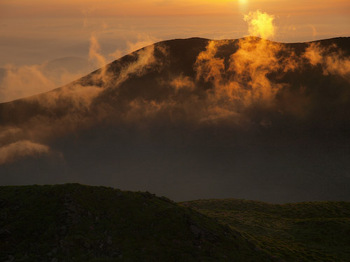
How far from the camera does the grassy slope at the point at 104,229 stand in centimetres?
4409

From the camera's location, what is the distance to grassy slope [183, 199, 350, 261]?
2414 inches

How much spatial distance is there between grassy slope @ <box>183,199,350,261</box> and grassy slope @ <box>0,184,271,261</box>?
39.5 ft

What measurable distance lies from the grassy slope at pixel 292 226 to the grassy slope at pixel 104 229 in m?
12.0

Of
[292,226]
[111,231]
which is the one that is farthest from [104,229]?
[292,226]

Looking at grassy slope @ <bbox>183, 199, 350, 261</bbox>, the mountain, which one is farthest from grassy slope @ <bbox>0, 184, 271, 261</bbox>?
grassy slope @ <bbox>183, 199, 350, 261</bbox>

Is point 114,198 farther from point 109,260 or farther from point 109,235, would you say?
point 109,260

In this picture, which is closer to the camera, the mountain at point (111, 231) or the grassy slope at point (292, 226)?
the mountain at point (111, 231)

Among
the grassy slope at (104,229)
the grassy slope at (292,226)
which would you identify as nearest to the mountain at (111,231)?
the grassy slope at (104,229)

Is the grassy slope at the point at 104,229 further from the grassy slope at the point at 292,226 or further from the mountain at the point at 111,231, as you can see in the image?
the grassy slope at the point at 292,226

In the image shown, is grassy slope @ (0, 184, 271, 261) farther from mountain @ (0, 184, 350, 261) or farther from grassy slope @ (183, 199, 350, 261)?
grassy slope @ (183, 199, 350, 261)

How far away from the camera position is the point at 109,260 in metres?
42.9

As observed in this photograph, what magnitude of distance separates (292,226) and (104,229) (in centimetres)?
4713

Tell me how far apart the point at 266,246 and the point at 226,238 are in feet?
33.6

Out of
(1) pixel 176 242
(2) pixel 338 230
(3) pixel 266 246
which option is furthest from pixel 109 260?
(2) pixel 338 230
